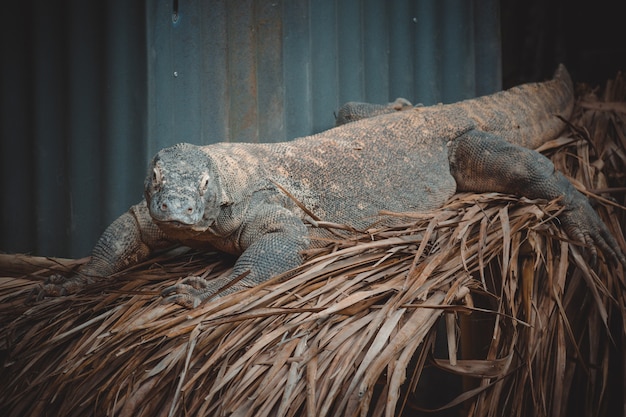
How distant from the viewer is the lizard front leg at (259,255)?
2.03 metres

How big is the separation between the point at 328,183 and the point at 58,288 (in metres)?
1.18

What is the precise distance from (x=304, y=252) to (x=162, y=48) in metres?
1.39

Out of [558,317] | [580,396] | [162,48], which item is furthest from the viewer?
[162,48]

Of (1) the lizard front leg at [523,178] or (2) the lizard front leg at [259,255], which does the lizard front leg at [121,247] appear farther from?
(1) the lizard front leg at [523,178]

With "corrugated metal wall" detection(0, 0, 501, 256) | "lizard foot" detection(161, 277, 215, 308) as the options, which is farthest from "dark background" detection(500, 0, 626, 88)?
"lizard foot" detection(161, 277, 215, 308)

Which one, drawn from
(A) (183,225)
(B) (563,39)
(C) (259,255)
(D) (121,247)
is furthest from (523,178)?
(B) (563,39)

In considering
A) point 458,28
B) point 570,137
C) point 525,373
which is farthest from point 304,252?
point 458,28

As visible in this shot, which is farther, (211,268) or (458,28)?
(458,28)

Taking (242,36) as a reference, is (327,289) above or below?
below

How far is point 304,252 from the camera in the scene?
2234mm

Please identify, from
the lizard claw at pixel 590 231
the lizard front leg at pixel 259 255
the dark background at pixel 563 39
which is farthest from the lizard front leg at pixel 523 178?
the dark background at pixel 563 39

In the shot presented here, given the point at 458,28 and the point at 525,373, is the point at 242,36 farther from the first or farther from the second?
the point at 525,373

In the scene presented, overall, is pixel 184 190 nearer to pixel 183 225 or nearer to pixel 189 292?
pixel 183 225

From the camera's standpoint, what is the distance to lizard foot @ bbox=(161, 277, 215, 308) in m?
1.98
